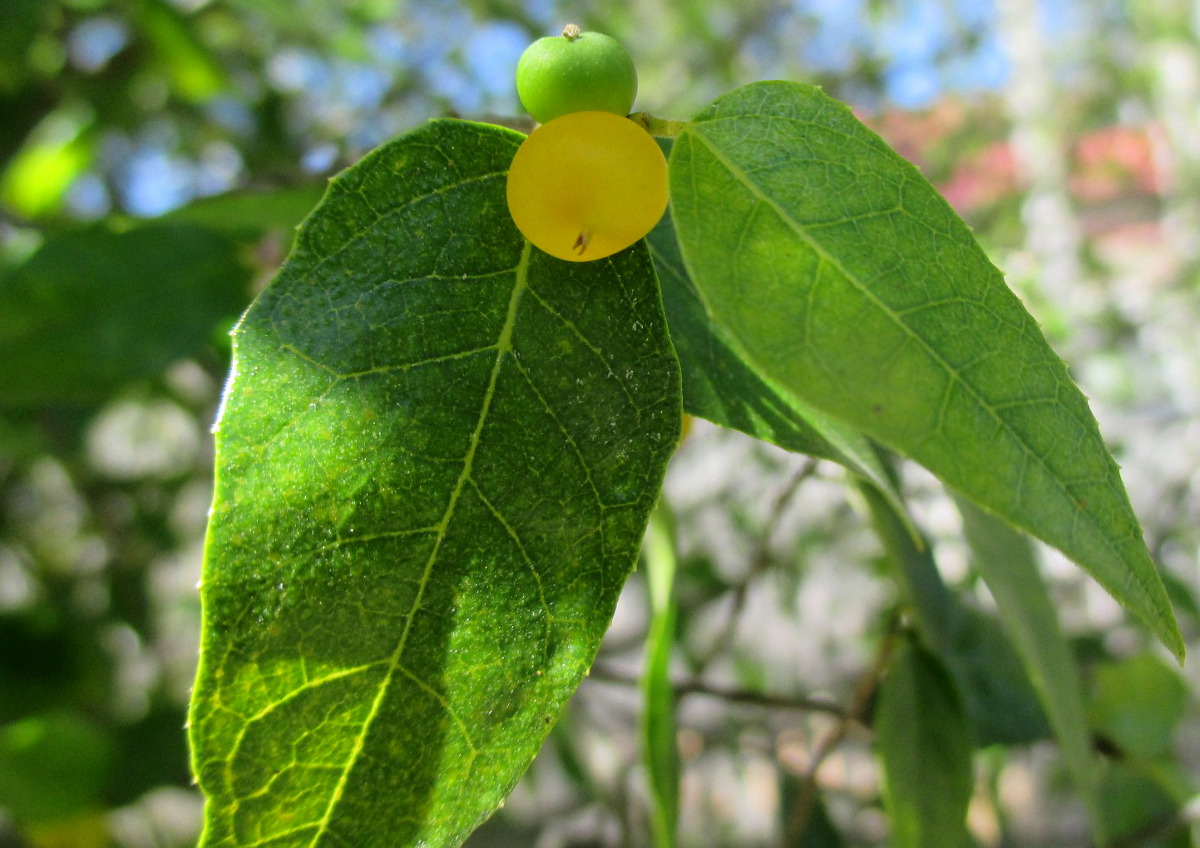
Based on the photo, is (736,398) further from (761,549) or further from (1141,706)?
(1141,706)

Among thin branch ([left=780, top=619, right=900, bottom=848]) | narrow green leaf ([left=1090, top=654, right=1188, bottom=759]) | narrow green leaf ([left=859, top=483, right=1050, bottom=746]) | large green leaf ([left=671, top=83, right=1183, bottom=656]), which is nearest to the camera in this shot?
large green leaf ([left=671, top=83, right=1183, bottom=656])

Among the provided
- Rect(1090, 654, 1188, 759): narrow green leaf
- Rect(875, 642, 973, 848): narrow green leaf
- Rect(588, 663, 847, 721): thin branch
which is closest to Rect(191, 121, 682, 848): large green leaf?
Rect(875, 642, 973, 848): narrow green leaf

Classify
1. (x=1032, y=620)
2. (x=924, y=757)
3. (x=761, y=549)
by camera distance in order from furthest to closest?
(x=761, y=549) < (x=924, y=757) < (x=1032, y=620)

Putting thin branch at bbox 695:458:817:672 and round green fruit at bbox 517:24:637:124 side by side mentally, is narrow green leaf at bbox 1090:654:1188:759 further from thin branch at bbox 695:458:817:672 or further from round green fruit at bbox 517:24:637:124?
round green fruit at bbox 517:24:637:124

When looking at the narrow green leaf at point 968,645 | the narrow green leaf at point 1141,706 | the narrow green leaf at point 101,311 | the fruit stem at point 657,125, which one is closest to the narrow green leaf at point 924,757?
the narrow green leaf at point 968,645

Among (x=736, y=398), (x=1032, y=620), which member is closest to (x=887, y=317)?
(x=736, y=398)
